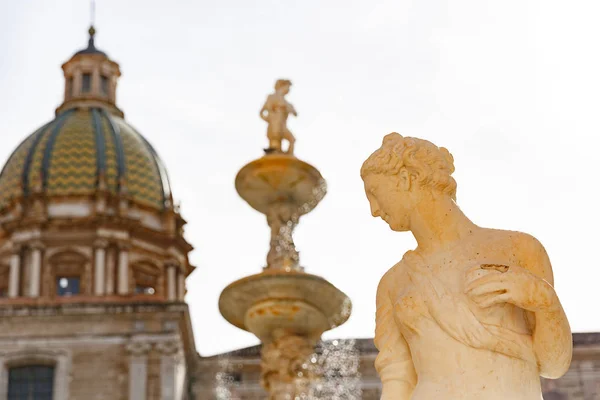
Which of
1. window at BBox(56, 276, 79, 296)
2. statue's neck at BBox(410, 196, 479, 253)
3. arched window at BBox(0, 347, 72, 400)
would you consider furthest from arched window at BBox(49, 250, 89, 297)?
statue's neck at BBox(410, 196, 479, 253)

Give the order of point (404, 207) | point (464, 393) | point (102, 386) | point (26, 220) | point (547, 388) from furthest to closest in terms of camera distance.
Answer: point (26, 220) < point (547, 388) < point (102, 386) < point (404, 207) < point (464, 393)

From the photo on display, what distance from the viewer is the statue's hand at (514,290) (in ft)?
14.9

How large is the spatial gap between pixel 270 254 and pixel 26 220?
25175 millimetres

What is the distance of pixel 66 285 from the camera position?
4166cm

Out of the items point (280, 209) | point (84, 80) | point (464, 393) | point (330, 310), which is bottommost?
point (464, 393)

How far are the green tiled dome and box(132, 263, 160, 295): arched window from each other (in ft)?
6.75

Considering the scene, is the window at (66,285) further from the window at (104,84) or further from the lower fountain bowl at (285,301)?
the lower fountain bowl at (285,301)

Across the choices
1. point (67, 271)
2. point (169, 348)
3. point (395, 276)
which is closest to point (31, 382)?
point (169, 348)

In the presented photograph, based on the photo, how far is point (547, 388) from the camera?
1521 inches

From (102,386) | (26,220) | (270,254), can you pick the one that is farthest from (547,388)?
(270,254)

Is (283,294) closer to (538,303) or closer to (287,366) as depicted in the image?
(287,366)

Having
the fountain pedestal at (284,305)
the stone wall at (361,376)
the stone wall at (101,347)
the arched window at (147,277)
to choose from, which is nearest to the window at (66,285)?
the arched window at (147,277)

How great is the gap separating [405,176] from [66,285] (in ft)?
123

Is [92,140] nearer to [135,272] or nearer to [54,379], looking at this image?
[135,272]
